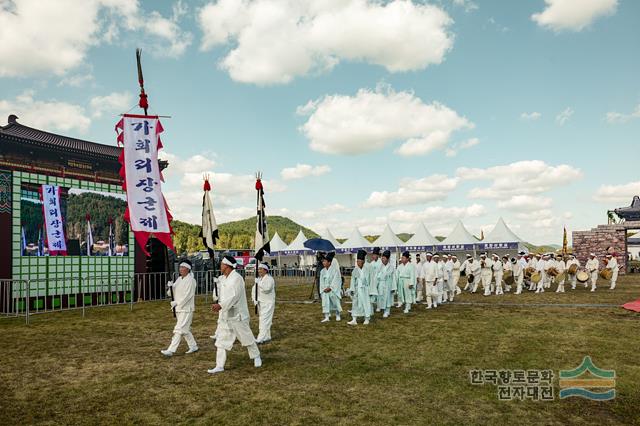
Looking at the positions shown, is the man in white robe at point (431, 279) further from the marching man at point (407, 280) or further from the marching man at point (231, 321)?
the marching man at point (231, 321)

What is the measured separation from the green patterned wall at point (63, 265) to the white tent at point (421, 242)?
17.5m

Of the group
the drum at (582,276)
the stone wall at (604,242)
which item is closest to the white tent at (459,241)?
the stone wall at (604,242)

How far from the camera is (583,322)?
9945 millimetres

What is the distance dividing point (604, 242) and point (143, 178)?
28.9 m

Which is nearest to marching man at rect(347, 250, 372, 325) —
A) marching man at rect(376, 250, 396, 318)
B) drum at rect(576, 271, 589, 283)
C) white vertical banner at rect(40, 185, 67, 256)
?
marching man at rect(376, 250, 396, 318)

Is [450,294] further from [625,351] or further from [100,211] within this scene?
[100,211]

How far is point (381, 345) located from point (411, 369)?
160 centimetres

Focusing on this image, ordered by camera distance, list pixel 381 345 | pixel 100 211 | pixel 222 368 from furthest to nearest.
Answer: pixel 100 211 < pixel 381 345 < pixel 222 368

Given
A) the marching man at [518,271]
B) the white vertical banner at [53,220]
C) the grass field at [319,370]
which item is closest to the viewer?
the grass field at [319,370]

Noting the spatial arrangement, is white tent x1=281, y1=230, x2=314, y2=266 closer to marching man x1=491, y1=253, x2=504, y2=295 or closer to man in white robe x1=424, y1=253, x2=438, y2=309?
marching man x1=491, y1=253, x2=504, y2=295

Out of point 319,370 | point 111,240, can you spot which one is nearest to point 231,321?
point 319,370

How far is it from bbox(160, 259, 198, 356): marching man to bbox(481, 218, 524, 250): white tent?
2325 centimetres

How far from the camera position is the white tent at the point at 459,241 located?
27.3 m

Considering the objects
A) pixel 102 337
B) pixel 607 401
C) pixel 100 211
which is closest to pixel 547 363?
pixel 607 401
